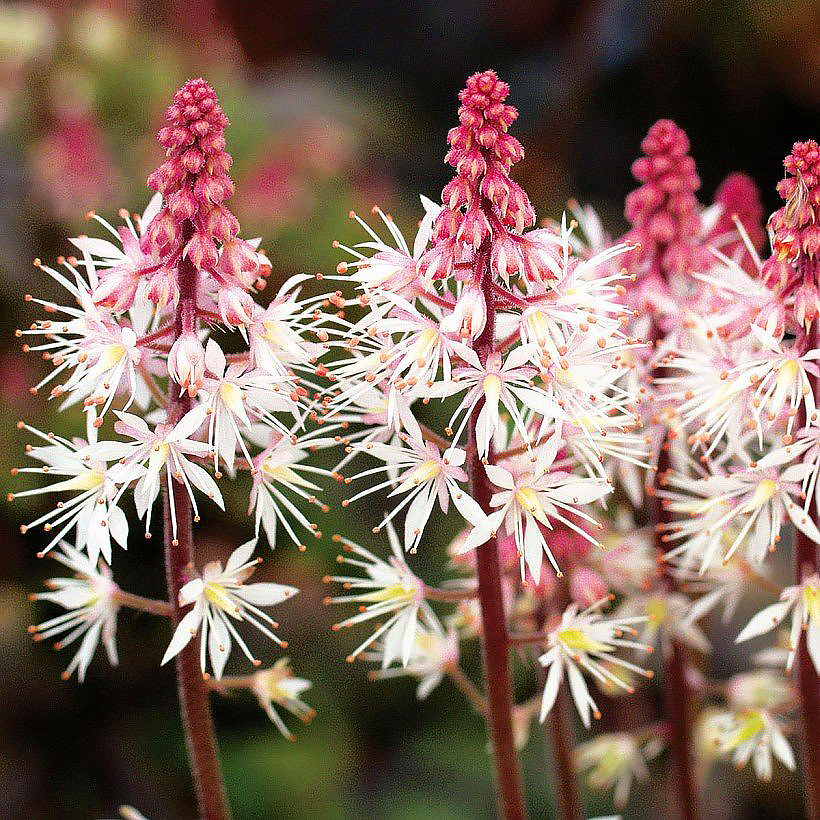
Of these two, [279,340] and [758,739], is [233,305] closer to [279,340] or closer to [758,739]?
[279,340]

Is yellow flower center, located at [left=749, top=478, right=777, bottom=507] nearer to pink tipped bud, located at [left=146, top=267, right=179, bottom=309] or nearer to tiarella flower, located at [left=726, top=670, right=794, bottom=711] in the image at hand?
tiarella flower, located at [left=726, top=670, right=794, bottom=711]

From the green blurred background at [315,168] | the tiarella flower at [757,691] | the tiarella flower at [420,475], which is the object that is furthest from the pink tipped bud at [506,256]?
the green blurred background at [315,168]

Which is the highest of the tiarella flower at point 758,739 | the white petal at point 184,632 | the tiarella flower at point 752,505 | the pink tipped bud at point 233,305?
A: the pink tipped bud at point 233,305

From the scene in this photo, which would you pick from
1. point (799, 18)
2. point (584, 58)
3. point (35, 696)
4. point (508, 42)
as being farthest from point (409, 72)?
point (35, 696)

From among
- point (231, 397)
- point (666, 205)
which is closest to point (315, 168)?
point (666, 205)

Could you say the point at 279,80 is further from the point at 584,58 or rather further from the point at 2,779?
the point at 2,779

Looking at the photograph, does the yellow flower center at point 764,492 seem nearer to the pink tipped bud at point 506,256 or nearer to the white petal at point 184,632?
the pink tipped bud at point 506,256
